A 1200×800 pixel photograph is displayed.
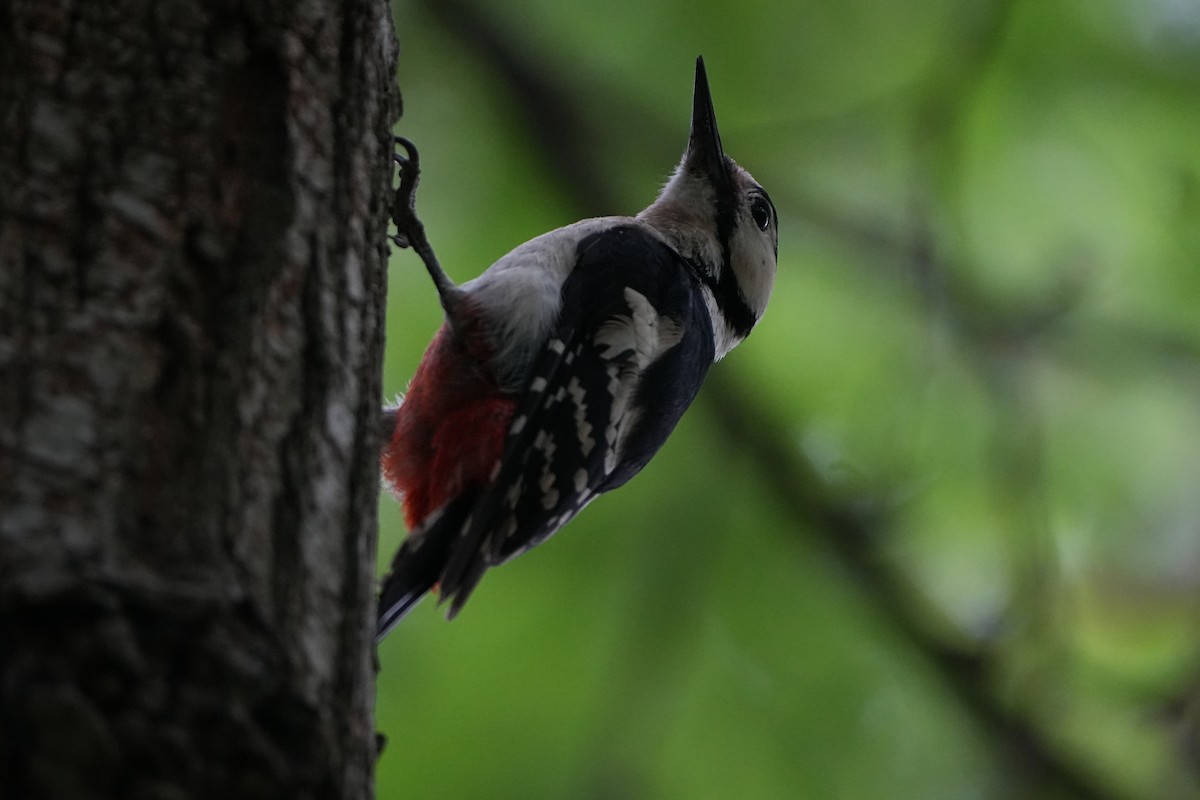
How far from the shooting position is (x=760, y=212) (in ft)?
14.4

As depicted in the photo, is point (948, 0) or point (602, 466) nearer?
point (602, 466)

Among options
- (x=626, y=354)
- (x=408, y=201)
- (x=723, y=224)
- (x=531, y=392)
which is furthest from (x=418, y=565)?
(x=723, y=224)

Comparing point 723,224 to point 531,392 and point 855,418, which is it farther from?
point 531,392

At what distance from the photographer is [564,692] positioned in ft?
13.6

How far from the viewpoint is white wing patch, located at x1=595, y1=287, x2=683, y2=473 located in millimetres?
3416

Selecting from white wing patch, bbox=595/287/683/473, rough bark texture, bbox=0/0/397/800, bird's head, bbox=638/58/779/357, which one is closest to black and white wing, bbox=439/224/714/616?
white wing patch, bbox=595/287/683/473

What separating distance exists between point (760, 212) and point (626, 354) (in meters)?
1.17

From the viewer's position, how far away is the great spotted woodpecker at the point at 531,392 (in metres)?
3.11

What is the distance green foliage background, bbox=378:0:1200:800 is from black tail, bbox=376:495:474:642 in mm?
1049

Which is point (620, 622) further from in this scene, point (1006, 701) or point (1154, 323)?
point (1154, 323)

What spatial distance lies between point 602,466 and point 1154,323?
7.28 ft

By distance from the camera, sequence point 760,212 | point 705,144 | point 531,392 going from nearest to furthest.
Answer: point 531,392 → point 705,144 → point 760,212

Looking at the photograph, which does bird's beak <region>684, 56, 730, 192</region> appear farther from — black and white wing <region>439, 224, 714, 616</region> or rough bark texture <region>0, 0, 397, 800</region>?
rough bark texture <region>0, 0, 397, 800</region>

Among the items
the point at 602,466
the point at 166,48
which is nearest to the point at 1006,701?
the point at 602,466
